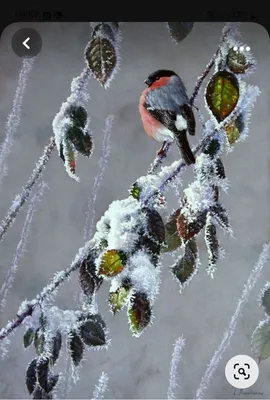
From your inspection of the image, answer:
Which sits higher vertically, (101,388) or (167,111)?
(167,111)

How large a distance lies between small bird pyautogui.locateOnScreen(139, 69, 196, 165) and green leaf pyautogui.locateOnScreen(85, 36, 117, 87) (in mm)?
75

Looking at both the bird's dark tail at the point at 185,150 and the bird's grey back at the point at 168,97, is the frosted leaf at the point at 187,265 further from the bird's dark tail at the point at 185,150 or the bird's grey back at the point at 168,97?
the bird's grey back at the point at 168,97

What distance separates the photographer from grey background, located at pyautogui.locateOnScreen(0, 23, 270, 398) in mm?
860

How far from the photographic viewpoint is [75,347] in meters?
0.87

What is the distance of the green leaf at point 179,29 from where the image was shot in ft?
2.98

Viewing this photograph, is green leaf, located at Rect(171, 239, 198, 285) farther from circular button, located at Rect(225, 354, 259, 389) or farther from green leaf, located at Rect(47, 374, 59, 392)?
green leaf, located at Rect(47, 374, 59, 392)

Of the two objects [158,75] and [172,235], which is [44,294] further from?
[158,75]

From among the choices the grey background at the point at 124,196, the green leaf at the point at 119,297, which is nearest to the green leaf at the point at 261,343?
the grey background at the point at 124,196

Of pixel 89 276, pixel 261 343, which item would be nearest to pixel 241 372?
pixel 261 343

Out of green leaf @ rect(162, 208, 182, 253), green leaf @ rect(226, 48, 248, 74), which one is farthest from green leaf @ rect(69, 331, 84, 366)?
green leaf @ rect(226, 48, 248, 74)

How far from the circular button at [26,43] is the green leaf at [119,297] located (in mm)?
469

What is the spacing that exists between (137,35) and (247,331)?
59cm

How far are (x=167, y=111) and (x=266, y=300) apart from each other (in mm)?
393
